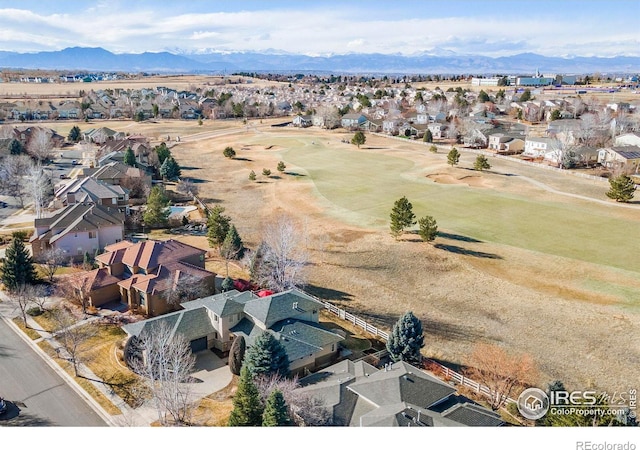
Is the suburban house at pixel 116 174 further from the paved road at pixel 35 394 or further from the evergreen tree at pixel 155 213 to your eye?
the paved road at pixel 35 394

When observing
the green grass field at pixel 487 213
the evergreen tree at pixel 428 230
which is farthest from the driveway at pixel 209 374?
the green grass field at pixel 487 213

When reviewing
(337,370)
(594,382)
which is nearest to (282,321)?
(337,370)

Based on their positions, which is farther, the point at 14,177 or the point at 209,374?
the point at 14,177

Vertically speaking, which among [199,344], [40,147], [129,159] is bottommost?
[199,344]

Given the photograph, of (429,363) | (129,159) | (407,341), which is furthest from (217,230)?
(129,159)

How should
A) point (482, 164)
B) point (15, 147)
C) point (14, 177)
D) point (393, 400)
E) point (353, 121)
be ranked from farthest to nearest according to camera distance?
1. point (353, 121)
2. point (482, 164)
3. point (15, 147)
4. point (14, 177)
5. point (393, 400)

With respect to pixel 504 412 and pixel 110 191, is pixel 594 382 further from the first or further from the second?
pixel 110 191

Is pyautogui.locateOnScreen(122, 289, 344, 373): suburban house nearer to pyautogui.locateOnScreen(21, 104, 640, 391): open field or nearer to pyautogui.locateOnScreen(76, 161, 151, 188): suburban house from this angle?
pyautogui.locateOnScreen(21, 104, 640, 391): open field

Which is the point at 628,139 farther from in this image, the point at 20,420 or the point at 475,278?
the point at 20,420
